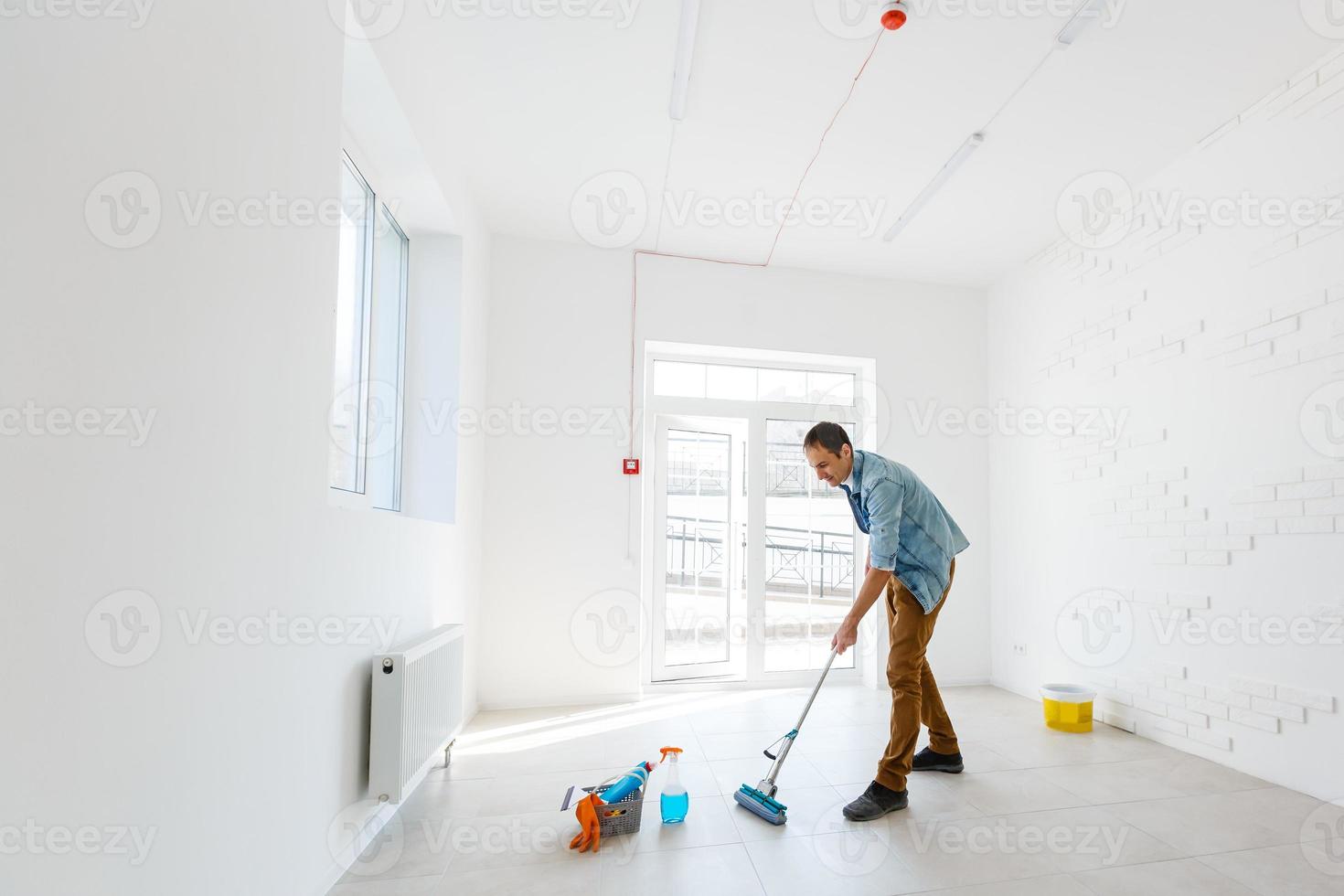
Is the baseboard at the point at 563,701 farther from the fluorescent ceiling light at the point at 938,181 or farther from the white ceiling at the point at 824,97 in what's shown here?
the fluorescent ceiling light at the point at 938,181

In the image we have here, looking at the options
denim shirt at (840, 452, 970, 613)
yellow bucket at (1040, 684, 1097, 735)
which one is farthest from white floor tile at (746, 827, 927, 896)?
yellow bucket at (1040, 684, 1097, 735)

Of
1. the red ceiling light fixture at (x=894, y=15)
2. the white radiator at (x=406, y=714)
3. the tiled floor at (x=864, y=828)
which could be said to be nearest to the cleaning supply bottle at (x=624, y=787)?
the tiled floor at (x=864, y=828)

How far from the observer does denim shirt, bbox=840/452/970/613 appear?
2.54 m

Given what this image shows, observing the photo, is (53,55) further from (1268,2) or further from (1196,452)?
(1196,452)

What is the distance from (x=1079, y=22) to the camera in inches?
96.5

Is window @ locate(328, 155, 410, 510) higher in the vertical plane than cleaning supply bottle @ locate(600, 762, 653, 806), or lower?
higher

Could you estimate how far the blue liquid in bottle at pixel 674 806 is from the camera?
2.34 meters

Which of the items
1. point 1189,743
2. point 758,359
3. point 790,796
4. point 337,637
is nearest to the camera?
point 337,637

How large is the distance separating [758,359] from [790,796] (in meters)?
2.79

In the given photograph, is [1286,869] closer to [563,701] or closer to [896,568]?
[896,568]

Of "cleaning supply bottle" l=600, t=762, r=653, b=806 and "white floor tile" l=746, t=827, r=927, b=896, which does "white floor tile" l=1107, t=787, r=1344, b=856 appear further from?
"cleaning supply bottle" l=600, t=762, r=653, b=806

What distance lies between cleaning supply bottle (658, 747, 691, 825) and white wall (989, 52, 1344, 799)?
2402 millimetres

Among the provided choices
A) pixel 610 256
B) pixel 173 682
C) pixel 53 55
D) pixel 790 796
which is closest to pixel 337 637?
pixel 173 682

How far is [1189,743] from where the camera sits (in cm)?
317
